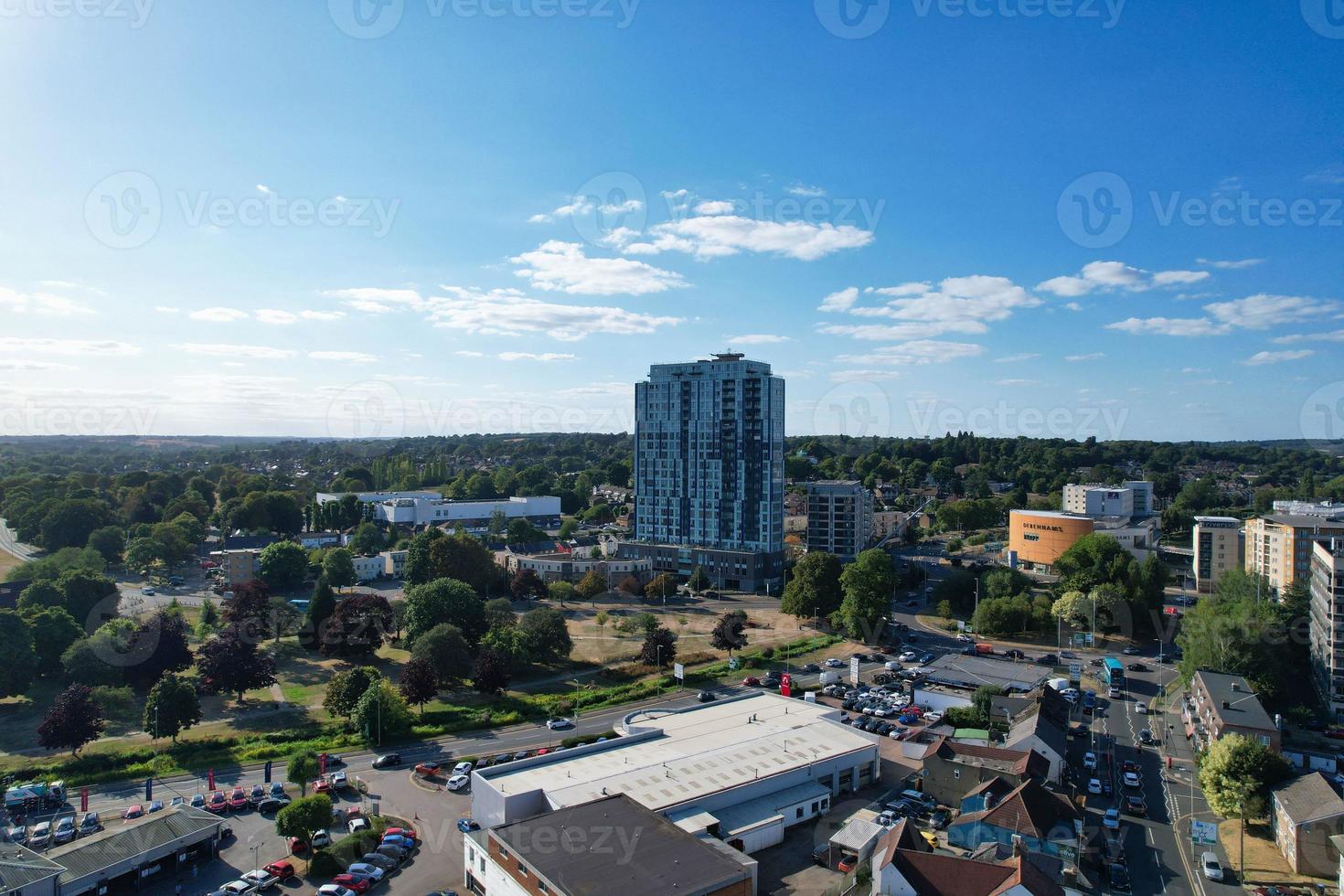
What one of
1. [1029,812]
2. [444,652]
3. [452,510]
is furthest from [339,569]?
[1029,812]

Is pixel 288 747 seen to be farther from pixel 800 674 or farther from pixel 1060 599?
pixel 1060 599

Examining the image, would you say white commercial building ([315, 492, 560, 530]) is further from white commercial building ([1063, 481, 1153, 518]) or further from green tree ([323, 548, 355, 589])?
white commercial building ([1063, 481, 1153, 518])

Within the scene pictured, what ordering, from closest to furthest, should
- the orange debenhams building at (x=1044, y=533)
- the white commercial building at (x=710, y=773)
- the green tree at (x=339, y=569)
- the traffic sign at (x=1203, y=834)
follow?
1. the white commercial building at (x=710, y=773)
2. the traffic sign at (x=1203, y=834)
3. the green tree at (x=339, y=569)
4. the orange debenhams building at (x=1044, y=533)

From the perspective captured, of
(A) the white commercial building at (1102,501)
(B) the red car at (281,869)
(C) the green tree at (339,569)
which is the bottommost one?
(B) the red car at (281,869)

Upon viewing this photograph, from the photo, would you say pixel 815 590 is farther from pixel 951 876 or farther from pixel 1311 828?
pixel 951 876

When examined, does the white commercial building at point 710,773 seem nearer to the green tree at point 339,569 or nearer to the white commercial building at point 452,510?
the green tree at point 339,569

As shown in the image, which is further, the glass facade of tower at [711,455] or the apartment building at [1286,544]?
the glass facade of tower at [711,455]

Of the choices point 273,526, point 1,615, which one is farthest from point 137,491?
point 1,615

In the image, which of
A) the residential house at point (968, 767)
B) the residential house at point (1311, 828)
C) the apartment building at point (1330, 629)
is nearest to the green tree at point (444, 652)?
the residential house at point (968, 767)
